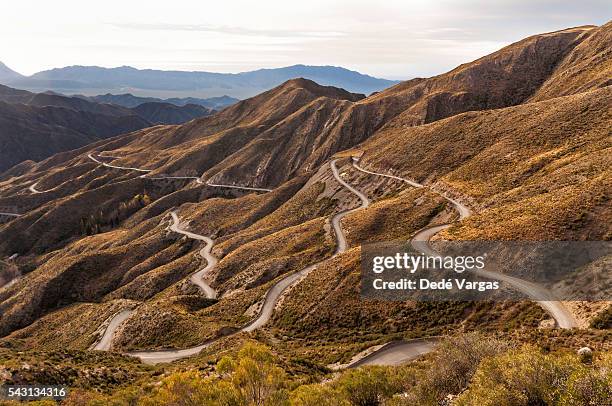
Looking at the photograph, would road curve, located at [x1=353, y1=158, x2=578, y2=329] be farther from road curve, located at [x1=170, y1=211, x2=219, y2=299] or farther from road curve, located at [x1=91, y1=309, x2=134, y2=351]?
road curve, located at [x1=91, y1=309, x2=134, y2=351]

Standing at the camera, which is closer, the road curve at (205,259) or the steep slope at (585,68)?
the road curve at (205,259)

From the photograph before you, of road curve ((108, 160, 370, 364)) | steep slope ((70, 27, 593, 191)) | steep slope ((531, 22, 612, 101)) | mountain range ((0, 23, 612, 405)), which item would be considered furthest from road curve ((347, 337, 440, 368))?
steep slope ((70, 27, 593, 191))

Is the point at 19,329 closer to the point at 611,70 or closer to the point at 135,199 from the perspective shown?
the point at 135,199

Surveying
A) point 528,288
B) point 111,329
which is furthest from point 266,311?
point 528,288

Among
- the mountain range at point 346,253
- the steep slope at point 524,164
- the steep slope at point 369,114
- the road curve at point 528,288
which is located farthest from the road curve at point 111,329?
the steep slope at point 369,114

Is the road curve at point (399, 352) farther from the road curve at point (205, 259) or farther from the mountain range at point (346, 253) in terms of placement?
the road curve at point (205, 259)

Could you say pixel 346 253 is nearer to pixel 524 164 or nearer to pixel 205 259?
pixel 524 164
